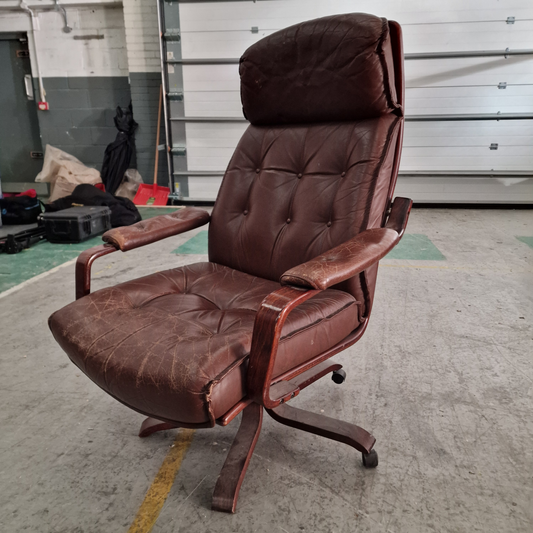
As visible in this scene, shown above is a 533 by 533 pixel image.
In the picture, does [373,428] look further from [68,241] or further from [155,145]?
[155,145]

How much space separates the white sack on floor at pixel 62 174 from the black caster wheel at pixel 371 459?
4.43m

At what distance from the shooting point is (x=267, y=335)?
0.79 m

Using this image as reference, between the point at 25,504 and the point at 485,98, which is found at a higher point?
the point at 485,98

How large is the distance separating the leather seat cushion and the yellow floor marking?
315 mm

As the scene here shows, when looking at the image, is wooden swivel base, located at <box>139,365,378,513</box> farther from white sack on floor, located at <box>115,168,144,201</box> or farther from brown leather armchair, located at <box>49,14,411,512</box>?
white sack on floor, located at <box>115,168,144,201</box>

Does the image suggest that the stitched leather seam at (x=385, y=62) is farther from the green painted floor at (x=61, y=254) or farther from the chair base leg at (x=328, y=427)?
the green painted floor at (x=61, y=254)

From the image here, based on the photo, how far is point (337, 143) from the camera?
1.29 m

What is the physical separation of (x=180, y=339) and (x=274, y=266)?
52 centimetres

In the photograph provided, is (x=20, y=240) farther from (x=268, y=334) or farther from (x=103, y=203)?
(x=268, y=334)


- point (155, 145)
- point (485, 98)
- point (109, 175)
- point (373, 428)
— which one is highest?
point (485, 98)

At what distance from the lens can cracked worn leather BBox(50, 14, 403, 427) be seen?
33.1 inches

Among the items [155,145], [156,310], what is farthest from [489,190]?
[156,310]

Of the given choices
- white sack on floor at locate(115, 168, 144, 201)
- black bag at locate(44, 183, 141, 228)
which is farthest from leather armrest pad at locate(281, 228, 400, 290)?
white sack on floor at locate(115, 168, 144, 201)

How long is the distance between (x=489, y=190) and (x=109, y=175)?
4421 millimetres
